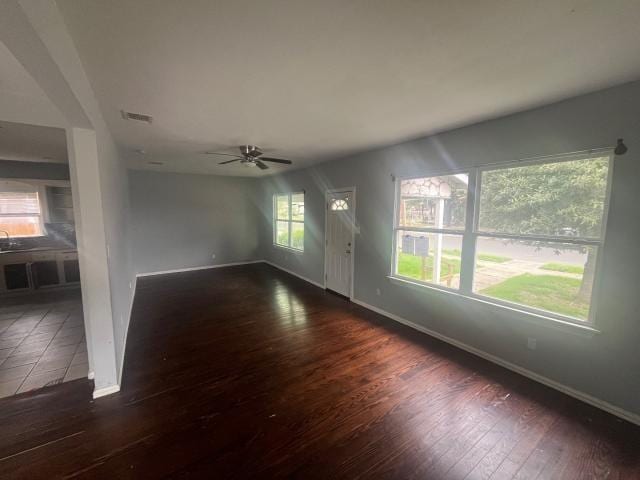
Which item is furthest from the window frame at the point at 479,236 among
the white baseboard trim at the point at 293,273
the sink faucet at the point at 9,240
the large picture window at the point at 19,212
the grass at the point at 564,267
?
the sink faucet at the point at 9,240

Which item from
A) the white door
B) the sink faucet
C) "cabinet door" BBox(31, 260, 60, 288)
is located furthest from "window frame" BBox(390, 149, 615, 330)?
the sink faucet

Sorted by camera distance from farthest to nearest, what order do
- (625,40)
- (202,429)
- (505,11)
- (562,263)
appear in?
(562,263) → (202,429) → (625,40) → (505,11)

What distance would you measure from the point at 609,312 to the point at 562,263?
18.6 inches

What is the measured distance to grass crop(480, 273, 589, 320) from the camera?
227 cm

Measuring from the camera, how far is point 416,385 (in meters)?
2.37

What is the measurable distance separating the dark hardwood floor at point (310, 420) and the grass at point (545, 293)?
2.43 feet

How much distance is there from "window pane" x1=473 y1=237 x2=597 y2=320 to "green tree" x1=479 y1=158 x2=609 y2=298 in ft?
0.06

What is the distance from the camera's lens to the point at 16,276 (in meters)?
4.55

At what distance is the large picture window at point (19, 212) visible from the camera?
4668 mm

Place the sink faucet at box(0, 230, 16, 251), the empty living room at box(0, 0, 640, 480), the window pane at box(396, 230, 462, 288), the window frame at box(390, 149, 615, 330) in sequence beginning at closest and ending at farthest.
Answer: the empty living room at box(0, 0, 640, 480) < the window frame at box(390, 149, 615, 330) < the window pane at box(396, 230, 462, 288) < the sink faucet at box(0, 230, 16, 251)

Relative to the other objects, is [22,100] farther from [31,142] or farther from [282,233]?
[282,233]

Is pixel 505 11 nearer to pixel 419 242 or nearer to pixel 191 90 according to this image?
pixel 191 90

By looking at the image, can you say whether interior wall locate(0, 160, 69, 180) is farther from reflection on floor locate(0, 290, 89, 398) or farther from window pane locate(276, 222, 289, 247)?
window pane locate(276, 222, 289, 247)

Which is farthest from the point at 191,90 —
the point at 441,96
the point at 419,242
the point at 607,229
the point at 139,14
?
the point at 607,229
